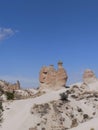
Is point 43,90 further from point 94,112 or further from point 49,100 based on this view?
point 94,112

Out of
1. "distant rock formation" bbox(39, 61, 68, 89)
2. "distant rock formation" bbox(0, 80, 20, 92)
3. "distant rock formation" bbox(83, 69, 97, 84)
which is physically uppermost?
"distant rock formation" bbox(0, 80, 20, 92)

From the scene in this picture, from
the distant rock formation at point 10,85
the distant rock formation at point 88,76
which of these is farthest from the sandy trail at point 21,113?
the distant rock formation at point 10,85

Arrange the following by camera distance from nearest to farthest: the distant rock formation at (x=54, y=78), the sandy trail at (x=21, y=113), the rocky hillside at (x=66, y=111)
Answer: the sandy trail at (x=21, y=113)
the rocky hillside at (x=66, y=111)
the distant rock formation at (x=54, y=78)

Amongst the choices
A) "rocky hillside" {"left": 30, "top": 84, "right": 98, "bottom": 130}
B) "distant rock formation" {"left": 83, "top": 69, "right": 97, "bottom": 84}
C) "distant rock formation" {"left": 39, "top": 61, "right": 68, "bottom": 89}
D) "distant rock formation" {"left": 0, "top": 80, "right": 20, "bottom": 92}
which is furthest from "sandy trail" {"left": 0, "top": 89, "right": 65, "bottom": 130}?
"distant rock formation" {"left": 0, "top": 80, "right": 20, "bottom": 92}

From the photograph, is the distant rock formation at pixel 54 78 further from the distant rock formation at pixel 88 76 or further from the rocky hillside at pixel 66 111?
the distant rock formation at pixel 88 76

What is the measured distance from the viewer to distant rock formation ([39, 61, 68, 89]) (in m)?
87.8

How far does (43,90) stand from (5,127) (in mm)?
22220

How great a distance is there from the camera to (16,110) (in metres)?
75.4

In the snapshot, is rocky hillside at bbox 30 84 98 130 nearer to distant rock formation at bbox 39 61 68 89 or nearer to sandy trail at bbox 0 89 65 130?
sandy trail at bbox 0 89 65 130

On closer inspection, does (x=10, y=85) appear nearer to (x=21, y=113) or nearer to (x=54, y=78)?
(x=54, y=78)

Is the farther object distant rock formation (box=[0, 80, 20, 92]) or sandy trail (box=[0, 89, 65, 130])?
distant rock formation (box=[0, 80, 20, 92])

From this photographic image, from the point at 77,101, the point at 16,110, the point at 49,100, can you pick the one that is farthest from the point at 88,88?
the point at 16,110

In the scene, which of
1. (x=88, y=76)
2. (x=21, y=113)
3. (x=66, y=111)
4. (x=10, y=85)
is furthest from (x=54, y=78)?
(x=10, y=85)

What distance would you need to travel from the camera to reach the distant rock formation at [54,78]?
87.8 m
